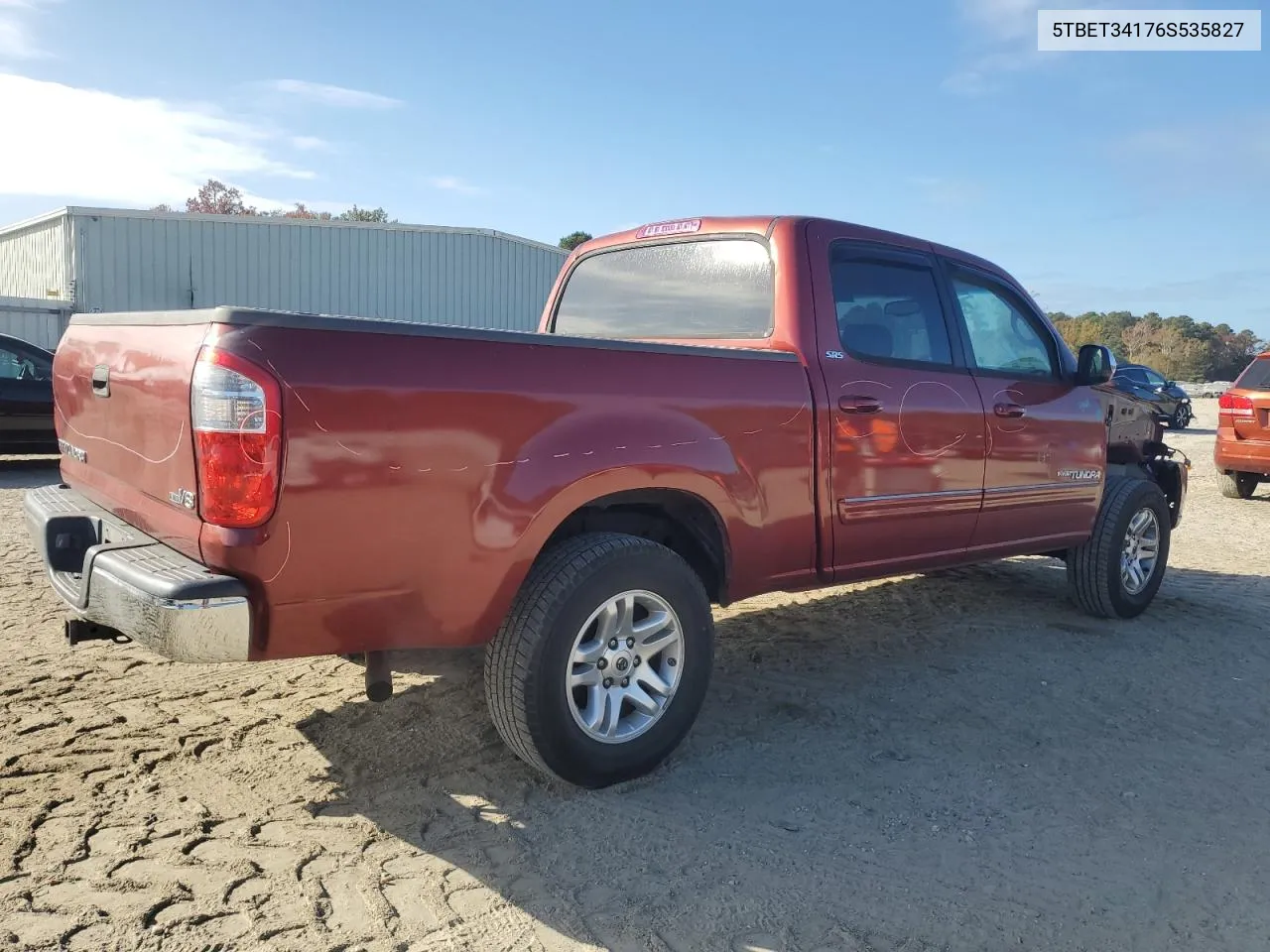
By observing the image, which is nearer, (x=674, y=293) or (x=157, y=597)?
(x=157, y=597)

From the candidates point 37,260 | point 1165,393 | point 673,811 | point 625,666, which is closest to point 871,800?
point 673,811

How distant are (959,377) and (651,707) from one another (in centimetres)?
218

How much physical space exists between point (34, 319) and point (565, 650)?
20059mm

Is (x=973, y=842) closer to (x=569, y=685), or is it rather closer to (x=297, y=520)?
(x=569, y=685)

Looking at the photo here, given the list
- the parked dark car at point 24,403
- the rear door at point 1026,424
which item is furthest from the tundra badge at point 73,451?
the parked dark car at point 24,403

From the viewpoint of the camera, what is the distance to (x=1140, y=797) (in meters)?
3.37

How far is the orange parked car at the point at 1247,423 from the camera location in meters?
10.4

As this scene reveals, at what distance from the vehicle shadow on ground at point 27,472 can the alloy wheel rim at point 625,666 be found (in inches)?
335

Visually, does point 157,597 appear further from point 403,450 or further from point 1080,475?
point 1080,475

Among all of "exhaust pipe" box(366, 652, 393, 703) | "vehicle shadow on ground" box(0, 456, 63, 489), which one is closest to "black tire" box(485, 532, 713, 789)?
"exhaust pipe" box(366, 652, 393, 703)

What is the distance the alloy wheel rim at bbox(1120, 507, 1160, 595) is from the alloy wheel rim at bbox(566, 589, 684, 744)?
11.4ft

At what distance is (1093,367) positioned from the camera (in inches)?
202

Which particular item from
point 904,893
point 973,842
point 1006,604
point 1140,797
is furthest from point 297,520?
point 1006,604

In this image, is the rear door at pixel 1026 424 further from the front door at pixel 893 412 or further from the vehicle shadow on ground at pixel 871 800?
the vehicle shadow on ground at pixel 871 800
